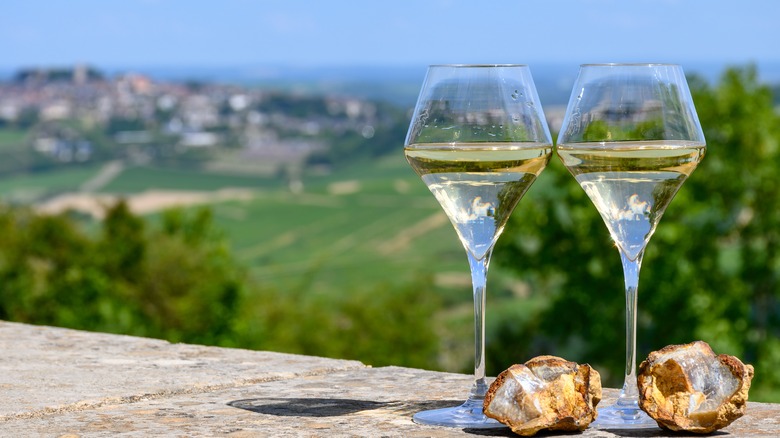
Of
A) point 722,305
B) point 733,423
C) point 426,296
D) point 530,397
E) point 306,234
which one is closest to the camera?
point 530,397

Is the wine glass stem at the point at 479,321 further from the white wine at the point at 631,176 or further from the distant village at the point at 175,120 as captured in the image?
the distant village at the point at 175,120

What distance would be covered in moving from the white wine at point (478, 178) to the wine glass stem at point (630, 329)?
10.7 inches

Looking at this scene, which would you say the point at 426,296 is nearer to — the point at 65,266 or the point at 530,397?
the point at 65,266

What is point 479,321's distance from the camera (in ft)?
8.18

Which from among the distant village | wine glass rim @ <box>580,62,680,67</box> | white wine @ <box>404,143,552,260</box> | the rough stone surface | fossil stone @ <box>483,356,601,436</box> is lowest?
the distant village

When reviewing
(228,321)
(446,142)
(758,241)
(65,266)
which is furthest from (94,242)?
(446,142)

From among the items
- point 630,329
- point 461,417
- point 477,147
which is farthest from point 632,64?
point 461,417

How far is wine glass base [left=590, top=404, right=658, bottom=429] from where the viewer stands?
7.93ft

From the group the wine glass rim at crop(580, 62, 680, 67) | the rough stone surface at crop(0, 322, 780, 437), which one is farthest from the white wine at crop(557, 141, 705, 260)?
the rough stone surface at crop(0, 322, 780, 437)

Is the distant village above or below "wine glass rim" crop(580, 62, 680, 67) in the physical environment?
below

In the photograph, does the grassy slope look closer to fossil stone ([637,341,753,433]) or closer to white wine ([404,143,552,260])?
white wine ([404,143,552,260])

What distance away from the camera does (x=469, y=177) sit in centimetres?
251

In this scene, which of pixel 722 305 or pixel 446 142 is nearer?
pixel 446 142

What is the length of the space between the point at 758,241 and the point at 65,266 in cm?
2681
